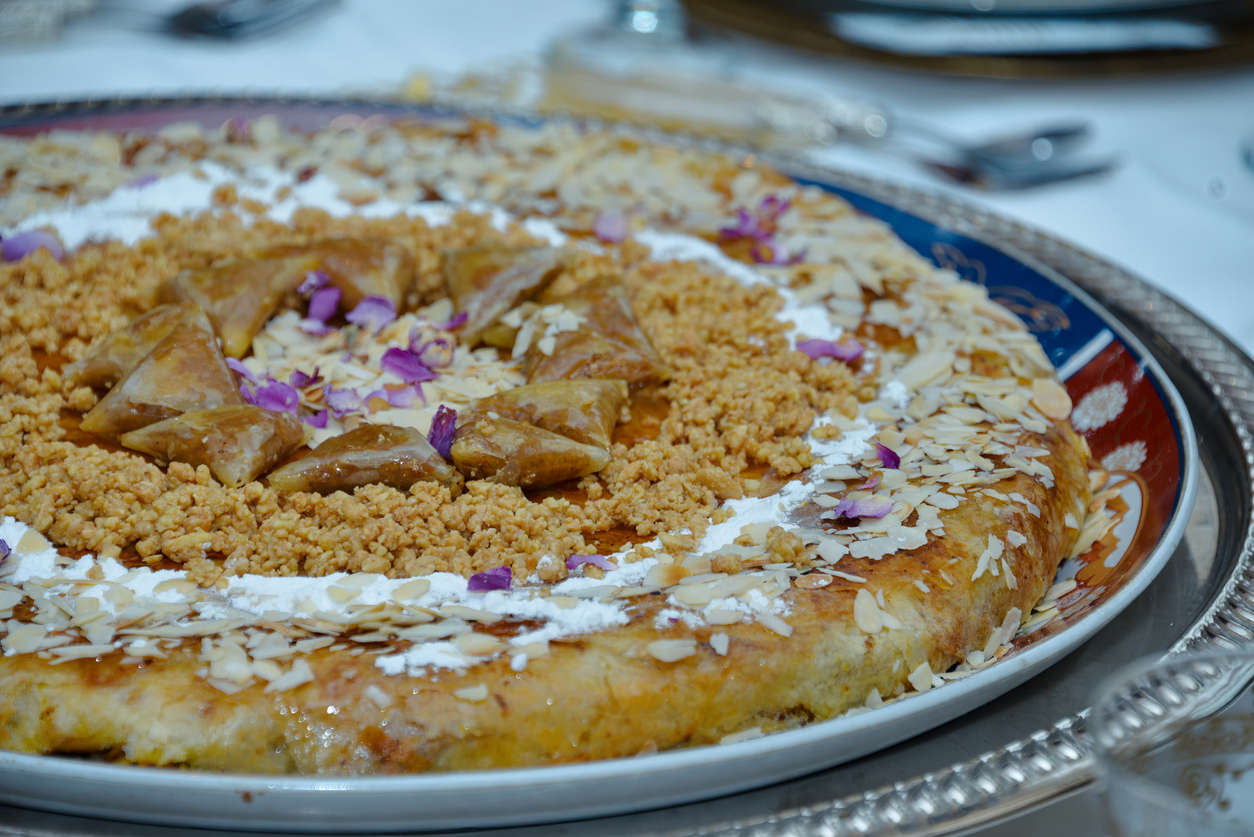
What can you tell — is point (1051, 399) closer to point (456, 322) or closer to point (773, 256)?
point (773, 256)

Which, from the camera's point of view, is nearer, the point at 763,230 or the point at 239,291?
the point at 239,291

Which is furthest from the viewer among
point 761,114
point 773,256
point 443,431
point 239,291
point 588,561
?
point 761,114

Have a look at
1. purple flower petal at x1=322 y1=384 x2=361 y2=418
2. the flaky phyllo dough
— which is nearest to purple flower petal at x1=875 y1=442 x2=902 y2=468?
the flaky phyllo dough

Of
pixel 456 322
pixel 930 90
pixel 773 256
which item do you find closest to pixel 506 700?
pixel 456 322

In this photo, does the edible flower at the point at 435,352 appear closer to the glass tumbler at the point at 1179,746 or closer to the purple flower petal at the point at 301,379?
the purple flower petal at the point at 301,379

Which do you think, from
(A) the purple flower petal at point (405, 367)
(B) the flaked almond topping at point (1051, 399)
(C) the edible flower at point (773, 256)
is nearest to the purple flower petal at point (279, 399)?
(A) the purple flower petal at point (405, 367)

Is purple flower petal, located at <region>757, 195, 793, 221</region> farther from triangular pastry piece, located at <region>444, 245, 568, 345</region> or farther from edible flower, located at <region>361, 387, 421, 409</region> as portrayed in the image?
edible flower, located at <region>361, 387, 421, 409</region>
